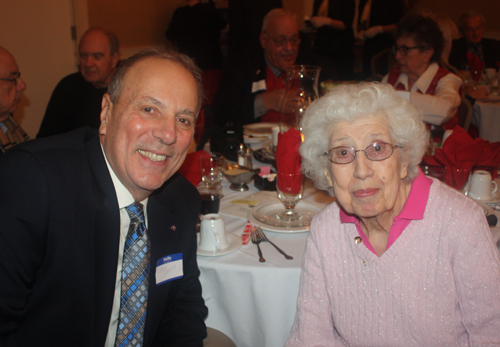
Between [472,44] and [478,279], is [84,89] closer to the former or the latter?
[478,279]

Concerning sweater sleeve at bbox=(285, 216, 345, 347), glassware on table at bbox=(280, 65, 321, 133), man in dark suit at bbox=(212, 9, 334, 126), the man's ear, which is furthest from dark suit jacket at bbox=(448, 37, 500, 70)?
the man's ear

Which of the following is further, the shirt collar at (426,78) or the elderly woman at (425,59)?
the shirt collar at (426,78)

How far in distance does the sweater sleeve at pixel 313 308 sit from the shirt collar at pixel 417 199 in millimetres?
294

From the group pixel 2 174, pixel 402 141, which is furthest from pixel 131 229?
pixel 402 141

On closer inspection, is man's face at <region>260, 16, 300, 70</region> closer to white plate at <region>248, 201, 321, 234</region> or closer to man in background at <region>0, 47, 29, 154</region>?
man in background at <region>0, 47, 29, 154</region>

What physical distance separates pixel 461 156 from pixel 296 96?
1.15 m

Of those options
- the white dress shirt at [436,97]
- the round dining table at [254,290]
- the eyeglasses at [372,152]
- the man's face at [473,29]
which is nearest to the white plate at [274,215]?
the round dining table at [254,290]

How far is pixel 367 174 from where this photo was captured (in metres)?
1.26

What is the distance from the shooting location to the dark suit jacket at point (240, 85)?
4.30 metres

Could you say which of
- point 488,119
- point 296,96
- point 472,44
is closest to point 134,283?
point 296,96

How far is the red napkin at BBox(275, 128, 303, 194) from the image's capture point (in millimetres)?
1762

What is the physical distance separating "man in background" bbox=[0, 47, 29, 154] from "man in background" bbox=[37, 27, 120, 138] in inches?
34.9

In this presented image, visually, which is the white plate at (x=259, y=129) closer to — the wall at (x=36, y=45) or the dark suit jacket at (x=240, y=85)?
the dark suit jacket at (x=240, y=85)

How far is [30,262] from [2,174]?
26 cm
